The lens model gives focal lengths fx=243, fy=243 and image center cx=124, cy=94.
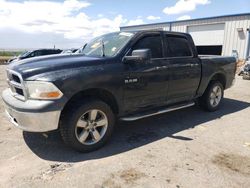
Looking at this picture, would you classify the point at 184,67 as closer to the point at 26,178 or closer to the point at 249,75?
the point at 26,178

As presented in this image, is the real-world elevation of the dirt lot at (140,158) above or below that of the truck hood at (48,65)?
below

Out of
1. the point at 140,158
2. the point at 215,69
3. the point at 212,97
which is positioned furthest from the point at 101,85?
the point at 212,97

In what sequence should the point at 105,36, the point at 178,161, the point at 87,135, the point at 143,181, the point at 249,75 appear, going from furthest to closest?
the point at 249,75
the point at 105,36
the point at 87,135
the point at 178,161
the point at 143,181

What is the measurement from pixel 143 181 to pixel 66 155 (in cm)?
135

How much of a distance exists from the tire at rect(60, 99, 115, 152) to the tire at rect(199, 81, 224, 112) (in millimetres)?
3121

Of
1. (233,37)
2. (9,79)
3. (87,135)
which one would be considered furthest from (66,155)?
(233,37)

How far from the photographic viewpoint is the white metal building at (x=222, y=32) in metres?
17.1

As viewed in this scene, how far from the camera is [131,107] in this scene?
4418 mm

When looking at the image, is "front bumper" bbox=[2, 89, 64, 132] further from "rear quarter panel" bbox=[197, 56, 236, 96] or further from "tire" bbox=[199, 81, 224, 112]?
"tire" bbox=[199, 81, 224, 112]

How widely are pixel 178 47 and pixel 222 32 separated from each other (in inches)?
590

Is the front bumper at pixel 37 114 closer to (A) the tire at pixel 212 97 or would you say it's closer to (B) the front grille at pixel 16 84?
(B) the front grille at pixel 16 84

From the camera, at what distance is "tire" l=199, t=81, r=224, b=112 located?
6238 millimetres

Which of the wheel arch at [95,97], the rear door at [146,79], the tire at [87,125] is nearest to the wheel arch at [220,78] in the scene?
the rear door at [146,79]

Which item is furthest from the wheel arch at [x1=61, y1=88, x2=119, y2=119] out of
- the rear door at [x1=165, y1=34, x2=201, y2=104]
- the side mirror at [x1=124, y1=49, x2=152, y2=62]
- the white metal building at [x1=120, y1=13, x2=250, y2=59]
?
the white metal building at [x1=120, y1=13, x2=250, y2=59]
